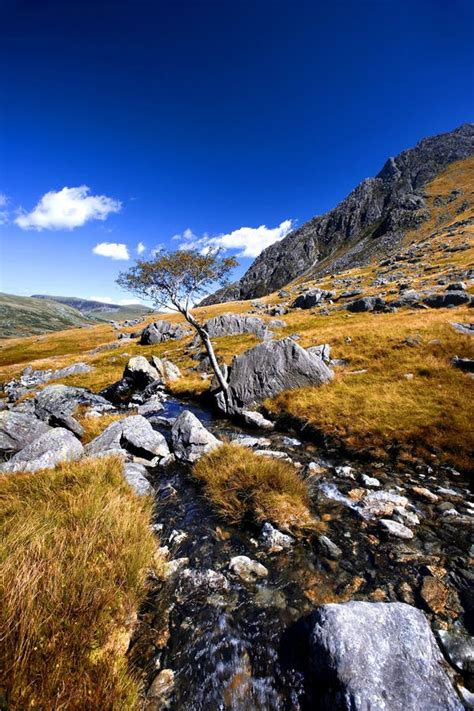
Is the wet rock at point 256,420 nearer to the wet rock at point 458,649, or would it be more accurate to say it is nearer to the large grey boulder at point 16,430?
the large grey boulder at point 16,430

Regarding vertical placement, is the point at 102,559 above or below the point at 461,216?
below

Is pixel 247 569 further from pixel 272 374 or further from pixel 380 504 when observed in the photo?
pixel 272 374

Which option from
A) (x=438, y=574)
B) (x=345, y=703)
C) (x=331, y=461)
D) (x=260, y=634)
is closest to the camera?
(x=345, y=703)

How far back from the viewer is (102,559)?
183 inches

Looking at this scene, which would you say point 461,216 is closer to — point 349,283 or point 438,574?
point 349,283

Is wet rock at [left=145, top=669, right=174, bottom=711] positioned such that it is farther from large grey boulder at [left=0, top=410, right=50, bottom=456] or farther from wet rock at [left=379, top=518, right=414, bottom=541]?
large grey boulder at [left=0, top=410, right=50, bottom=456]

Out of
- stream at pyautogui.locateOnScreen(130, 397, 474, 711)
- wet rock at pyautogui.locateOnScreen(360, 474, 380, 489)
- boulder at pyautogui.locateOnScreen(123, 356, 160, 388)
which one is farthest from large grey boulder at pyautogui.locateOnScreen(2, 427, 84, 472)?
boulder at pyautogui.locateOnScreen(123, 356, 160, 388)

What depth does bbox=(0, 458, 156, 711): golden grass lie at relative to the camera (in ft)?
9.69

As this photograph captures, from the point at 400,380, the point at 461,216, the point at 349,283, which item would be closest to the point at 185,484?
the point at 400,380

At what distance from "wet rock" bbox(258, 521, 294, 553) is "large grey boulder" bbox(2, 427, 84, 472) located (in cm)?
704

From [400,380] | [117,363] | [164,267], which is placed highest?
[164,267]

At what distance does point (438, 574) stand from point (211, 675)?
14.3 ft

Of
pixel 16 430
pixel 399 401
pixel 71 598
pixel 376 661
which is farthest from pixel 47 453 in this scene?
pixel 399 401

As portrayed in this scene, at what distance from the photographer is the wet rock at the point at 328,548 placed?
19.3 feet
